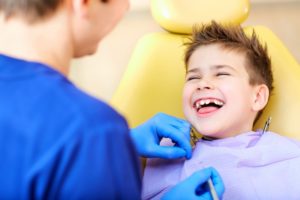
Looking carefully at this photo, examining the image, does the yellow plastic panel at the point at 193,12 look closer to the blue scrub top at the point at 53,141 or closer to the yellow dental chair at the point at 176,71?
the yellow dental chair at the point at 176,71

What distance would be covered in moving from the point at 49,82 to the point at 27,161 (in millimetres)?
105

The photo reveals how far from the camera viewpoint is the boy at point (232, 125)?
1.14 metres

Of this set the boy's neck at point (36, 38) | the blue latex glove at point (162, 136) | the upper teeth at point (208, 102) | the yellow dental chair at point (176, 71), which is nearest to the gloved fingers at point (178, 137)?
the blue latex glove at point (162, 136)

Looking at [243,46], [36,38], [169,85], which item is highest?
[36,38]

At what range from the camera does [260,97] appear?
4.38 feet

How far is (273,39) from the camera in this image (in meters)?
1.58

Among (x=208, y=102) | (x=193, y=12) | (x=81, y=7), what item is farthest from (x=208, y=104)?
(x=81, y=7)

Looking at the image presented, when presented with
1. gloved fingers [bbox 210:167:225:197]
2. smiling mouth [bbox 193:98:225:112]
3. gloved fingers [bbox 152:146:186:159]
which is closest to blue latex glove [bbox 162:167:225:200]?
gloved fingers [bbox 210:167:225:197]

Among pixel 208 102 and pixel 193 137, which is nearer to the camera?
pixel 208 102

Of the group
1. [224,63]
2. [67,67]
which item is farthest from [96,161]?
[224,63]

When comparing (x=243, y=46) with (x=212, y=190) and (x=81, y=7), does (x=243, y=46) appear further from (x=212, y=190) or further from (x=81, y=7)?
(x=81, y=7)

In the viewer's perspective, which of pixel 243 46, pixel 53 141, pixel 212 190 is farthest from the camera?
pixel 243 46

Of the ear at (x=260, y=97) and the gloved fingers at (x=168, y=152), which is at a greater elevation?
the ear at (x=260, y=97)

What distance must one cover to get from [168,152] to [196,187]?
14 centimetres
